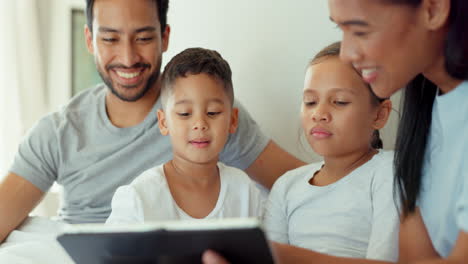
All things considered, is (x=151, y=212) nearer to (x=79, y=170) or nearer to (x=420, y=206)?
(x=79, y=170)

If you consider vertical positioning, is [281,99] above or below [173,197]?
above

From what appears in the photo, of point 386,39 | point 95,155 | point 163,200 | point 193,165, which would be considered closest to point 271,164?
point 193,165

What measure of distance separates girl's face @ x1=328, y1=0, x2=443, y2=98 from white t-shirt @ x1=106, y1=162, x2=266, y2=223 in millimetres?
693

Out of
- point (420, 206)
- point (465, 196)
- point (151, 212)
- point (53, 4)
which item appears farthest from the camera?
point (53, 4)

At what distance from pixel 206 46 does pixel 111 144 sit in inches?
22.4

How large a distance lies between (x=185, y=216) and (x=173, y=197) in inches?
2.5

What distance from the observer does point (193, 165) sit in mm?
1589

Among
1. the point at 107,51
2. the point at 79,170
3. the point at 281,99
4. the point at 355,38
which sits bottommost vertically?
the point at 79,170

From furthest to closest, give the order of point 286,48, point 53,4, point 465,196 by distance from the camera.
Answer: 1. point 53,4
2. point 286,48
3. point 465,196

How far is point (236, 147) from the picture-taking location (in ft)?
6.05

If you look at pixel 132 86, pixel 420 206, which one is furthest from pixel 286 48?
pixel 420 206

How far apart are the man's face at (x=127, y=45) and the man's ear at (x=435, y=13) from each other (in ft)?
3.55

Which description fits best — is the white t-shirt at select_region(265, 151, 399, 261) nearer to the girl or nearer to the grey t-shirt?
the girl

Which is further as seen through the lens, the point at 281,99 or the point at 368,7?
the point at 281,99
